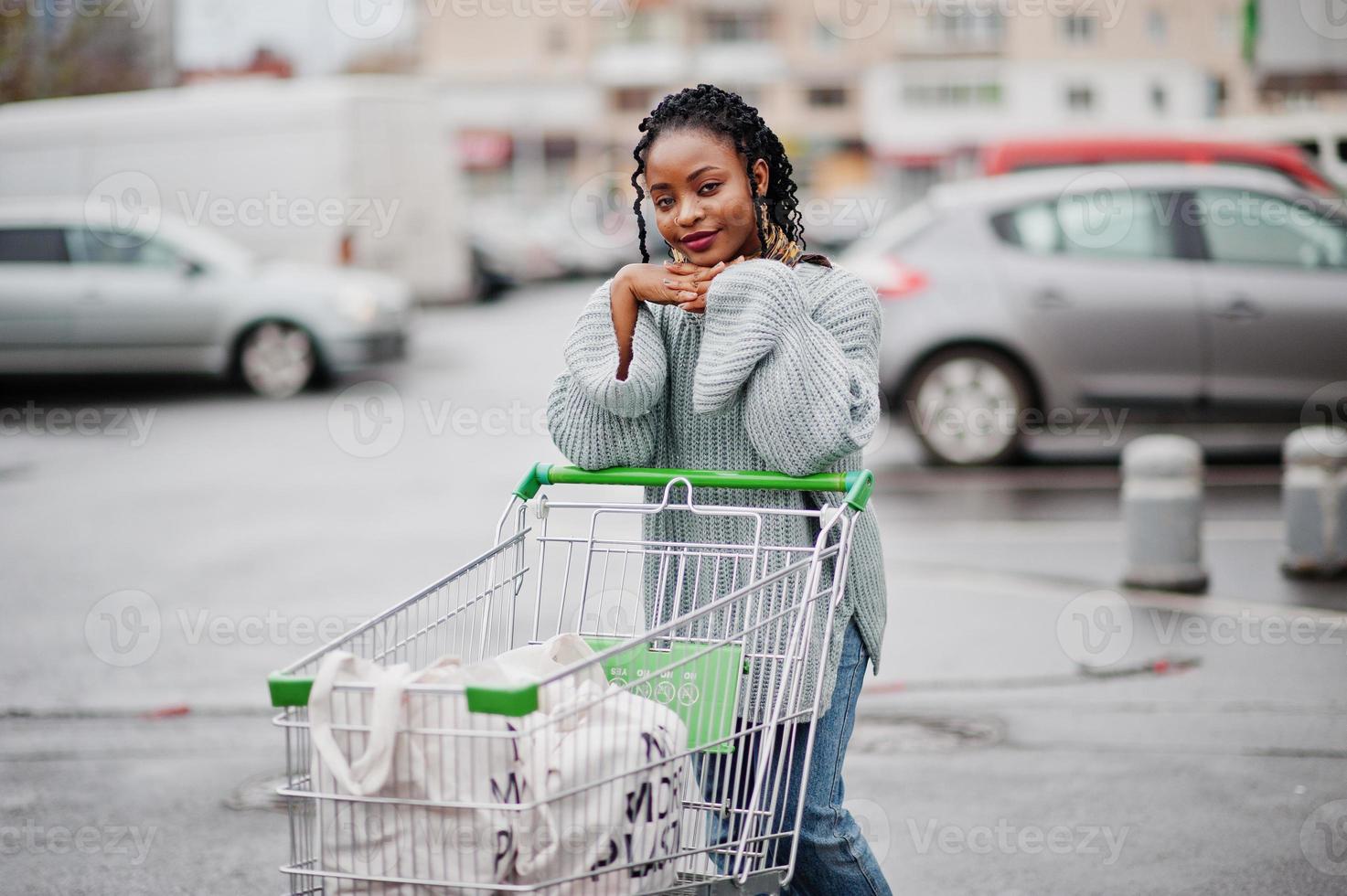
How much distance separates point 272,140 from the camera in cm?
1966

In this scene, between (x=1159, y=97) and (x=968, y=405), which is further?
(x=1159, y=97)

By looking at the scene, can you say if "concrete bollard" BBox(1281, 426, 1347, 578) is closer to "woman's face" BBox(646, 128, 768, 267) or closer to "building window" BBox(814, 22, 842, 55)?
"woman's face" BBox(646, 128, 768, 267)

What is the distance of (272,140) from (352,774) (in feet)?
59.7

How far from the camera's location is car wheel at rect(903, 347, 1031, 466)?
10.7m

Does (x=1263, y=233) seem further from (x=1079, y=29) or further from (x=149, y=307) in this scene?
(x=1079, y=29)

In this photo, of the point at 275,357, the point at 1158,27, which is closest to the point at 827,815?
the point at 275,357

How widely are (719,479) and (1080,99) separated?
6828 cm

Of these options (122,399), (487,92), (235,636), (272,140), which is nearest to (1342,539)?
(235,636)

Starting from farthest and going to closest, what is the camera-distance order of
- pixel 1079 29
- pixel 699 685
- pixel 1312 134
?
pixel 1079 29
pixel 1312 134
pixel 699 685

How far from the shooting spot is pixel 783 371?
2.90m

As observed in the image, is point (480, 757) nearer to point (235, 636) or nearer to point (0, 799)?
point (0, 799)

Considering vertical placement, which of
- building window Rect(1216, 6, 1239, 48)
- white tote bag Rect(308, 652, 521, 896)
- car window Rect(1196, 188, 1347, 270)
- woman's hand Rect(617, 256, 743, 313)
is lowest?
white tote bag Rect(308, 652, 521, 896)

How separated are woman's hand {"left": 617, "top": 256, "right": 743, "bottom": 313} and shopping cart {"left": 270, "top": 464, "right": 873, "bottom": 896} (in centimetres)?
31

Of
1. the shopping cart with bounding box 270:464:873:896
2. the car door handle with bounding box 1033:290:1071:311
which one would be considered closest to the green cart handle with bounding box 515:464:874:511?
the shopping cart with bounding box 270:464:873:896
